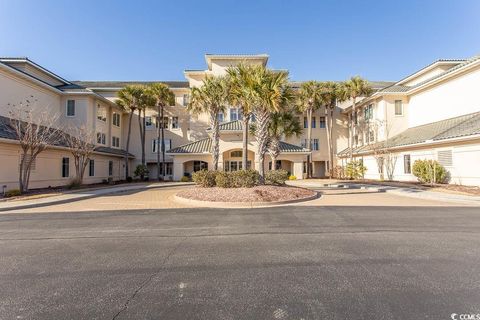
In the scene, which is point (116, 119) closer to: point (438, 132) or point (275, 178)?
point (275, 178)

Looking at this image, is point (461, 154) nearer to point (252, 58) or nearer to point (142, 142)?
point (252, 58)

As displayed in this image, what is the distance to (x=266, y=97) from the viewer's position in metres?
14.9

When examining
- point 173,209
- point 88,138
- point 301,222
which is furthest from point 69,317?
point 88,138

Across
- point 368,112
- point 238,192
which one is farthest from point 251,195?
point 368,112

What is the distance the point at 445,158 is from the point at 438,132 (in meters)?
2.65

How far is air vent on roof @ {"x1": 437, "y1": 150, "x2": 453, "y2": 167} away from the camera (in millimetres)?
19750

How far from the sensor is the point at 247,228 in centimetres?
779

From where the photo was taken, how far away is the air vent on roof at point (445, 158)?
19750mm

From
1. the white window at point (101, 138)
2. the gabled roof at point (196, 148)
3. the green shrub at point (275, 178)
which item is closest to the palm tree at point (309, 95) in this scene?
the gabled roof at point (196, 148)

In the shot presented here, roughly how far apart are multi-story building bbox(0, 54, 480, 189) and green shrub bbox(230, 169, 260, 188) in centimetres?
1010

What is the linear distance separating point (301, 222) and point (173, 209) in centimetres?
587

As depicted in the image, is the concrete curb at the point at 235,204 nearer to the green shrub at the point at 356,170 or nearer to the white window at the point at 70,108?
the green shrub at the point at 356,170

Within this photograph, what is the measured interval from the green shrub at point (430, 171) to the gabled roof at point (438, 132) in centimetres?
188

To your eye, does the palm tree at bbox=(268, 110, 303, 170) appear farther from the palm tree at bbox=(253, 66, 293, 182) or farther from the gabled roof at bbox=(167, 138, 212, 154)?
the palm tree at bbox=(253, 66, 293, 182)
